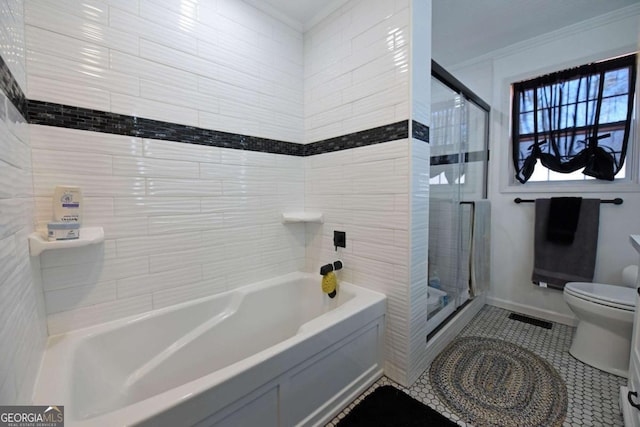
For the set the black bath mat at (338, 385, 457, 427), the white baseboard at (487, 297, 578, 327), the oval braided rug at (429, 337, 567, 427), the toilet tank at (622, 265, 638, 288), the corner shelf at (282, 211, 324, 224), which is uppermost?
the corner shelf at (282, 211, 324, 224)

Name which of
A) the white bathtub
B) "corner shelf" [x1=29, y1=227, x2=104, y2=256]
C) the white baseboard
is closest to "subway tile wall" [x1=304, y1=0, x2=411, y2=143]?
the white bathtub

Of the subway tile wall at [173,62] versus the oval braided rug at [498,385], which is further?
the oval braided rug at [498,385]

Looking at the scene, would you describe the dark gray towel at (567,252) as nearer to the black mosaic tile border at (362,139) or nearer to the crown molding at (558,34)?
the crown molding at (558,34)

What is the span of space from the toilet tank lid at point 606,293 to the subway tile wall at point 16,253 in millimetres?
2711

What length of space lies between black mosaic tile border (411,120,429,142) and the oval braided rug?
147 cm

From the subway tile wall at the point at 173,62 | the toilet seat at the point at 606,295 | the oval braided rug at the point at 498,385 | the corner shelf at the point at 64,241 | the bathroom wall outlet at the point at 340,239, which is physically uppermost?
the subway tile wall at the point at 173,62

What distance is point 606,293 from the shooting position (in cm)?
164

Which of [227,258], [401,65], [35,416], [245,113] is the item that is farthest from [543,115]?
[35,416]

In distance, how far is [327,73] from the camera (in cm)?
184

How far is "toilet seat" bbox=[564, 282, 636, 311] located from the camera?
149cm

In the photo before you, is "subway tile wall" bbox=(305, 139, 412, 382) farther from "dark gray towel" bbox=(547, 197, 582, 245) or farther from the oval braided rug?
"dark gray towel" bbox=(547, 197, 582, 245)

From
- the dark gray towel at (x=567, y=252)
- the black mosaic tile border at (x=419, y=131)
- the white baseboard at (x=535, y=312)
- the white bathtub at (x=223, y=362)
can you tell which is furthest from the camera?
the white baseboard at (x=535, y=312)

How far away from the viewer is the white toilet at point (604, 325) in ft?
4.92

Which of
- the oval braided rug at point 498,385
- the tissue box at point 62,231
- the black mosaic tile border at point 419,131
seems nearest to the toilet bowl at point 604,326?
the oval braided rug at point 498,385
